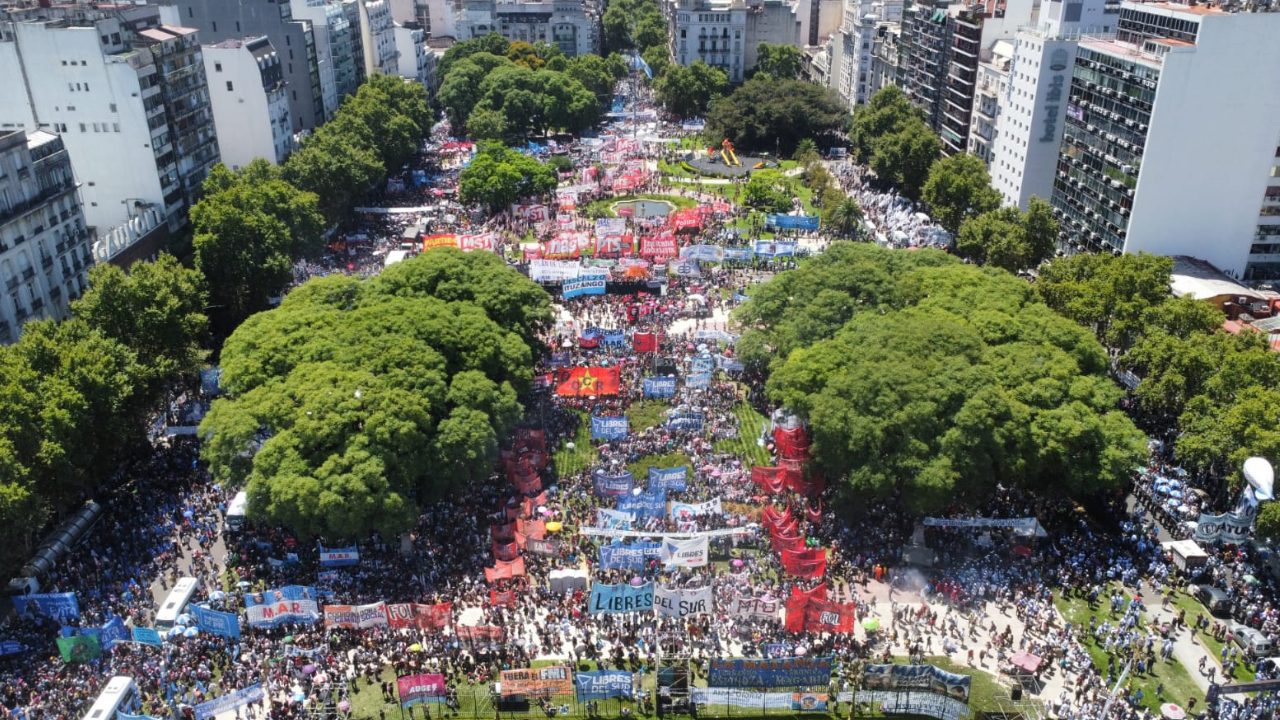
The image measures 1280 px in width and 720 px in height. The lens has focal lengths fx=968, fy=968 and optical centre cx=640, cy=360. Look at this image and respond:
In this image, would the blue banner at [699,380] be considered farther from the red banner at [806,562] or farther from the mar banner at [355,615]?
the mar banner at [355,615]

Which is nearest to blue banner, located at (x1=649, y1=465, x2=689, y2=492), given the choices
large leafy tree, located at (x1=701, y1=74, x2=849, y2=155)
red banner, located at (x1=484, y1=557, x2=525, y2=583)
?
red banner, located at (x1=484, y1=557, x2=525, y2=583)

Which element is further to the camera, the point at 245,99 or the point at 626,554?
the point at 245,99

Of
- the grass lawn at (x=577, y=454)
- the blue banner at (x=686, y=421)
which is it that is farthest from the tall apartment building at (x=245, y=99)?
the blue banner at (x=686, y=421)

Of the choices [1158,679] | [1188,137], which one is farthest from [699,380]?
[1188,137]

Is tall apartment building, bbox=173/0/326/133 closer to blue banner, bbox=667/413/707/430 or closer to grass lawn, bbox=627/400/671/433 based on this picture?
grass lawn, bbox=627/400/671/433

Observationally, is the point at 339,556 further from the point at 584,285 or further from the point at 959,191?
the point at 959,191

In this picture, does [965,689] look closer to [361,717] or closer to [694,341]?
[361,717]
